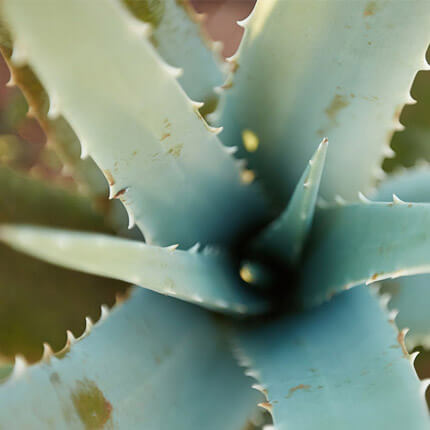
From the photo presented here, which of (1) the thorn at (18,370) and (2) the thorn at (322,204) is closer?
(1) the thorn at (18,370)

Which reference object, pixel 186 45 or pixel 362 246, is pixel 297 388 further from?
pixel 186 45

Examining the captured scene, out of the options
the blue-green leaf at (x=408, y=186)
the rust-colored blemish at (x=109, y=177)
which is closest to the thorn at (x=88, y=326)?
the rust-colored blemish at (x=109, y=177)

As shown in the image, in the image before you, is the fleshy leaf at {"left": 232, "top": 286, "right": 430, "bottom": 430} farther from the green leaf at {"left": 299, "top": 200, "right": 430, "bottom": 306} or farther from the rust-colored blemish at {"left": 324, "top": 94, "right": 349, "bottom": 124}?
the rust-colored blemish at {"left": 324, "top": 94, "right": 349, "bottom": 124}

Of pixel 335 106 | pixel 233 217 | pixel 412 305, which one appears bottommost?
pixel 412 305

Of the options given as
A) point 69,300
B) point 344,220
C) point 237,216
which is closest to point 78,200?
point 69,300

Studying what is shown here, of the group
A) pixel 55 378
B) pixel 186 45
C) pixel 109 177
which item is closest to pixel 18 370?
→ pixel 55 378

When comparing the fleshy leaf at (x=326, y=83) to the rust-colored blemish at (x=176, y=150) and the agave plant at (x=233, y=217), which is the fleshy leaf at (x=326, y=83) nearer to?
the agave plant at (x=233, y=217)

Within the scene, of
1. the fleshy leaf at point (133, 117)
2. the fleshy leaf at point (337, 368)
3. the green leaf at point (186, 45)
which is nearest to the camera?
the fleshy leaf at point (133, 117)
